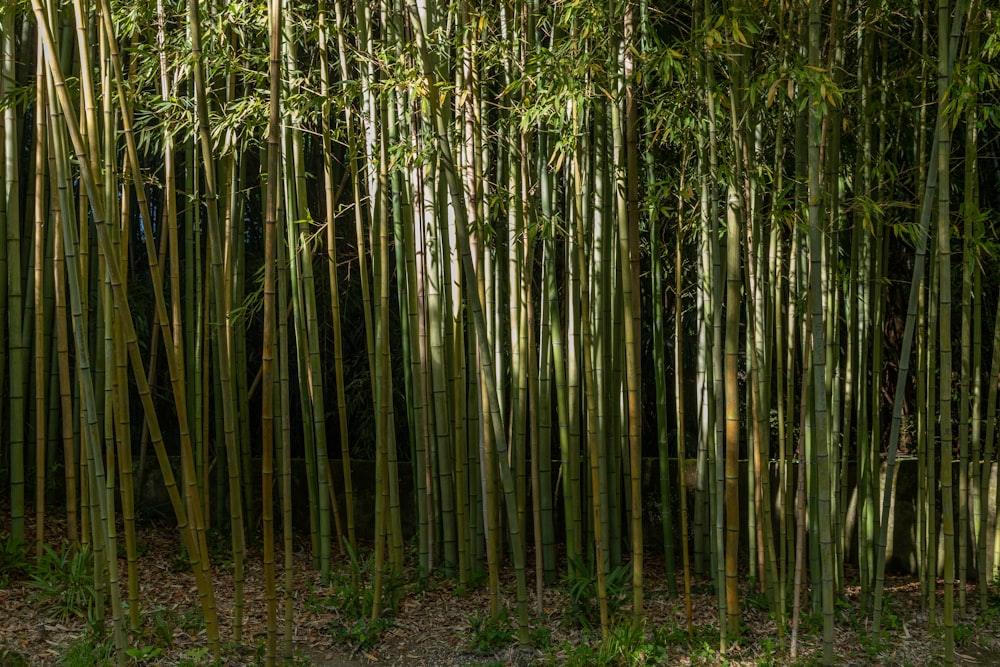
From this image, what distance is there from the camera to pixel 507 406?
410 centimetres

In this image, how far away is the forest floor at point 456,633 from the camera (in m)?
3.10

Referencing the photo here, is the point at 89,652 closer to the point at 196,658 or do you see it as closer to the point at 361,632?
the point at 196,658

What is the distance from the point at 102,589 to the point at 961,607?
129 inches

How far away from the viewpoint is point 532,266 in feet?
11.7

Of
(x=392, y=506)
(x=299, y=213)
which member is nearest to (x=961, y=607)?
(x=392, y=506)

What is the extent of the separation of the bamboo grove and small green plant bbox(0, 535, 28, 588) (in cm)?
6

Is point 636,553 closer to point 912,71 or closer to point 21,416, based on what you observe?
point 912,71

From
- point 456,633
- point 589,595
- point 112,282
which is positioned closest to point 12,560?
point 112,282

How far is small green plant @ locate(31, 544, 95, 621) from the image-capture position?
3.30 m

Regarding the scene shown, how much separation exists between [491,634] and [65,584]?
1.66 meters

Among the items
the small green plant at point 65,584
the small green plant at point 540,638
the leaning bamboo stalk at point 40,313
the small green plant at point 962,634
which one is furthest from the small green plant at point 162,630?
the small green plant at point 962,634

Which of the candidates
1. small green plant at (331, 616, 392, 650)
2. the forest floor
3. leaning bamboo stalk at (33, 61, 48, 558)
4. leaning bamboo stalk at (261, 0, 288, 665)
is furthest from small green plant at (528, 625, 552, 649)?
leaning bamboo stalk at (33, 61, 48, 558)

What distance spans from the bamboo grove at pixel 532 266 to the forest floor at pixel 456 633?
4.3 inches

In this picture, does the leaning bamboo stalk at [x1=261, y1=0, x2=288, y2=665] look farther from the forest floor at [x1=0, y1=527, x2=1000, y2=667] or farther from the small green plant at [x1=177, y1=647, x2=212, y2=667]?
the forest floor at [x1=0, y1=527, x2=1000, y2=667]
